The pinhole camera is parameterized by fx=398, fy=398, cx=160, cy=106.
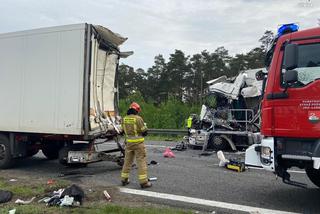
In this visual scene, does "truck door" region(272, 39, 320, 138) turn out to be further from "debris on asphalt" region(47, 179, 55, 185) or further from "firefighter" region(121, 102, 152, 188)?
"debris on asphalt" region(47, 179, 55, 185)

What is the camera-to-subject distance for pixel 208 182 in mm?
7930

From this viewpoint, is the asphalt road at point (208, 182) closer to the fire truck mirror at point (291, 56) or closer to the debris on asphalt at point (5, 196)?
the debris on asphalt at point (5, 196)

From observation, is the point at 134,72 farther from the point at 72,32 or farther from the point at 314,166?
the point at 314,166

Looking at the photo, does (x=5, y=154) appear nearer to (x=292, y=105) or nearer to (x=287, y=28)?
(x=292, y=105)

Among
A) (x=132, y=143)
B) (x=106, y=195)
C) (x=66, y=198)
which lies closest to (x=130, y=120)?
(x=132, y=143)

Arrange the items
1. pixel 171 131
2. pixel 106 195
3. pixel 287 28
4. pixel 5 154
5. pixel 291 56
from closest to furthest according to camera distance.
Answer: pixel 291 56, pixel 287 28, pixel 106 195, pixel 5 154, pixel 171 131

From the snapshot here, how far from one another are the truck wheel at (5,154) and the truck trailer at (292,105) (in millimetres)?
6185

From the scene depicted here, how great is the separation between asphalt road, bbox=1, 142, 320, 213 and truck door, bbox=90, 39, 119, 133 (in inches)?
46.2

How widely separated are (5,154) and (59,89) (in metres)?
2.34

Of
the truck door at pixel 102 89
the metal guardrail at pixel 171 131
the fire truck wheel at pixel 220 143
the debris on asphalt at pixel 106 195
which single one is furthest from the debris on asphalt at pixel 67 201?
the metal guardrail at pixel 171 131

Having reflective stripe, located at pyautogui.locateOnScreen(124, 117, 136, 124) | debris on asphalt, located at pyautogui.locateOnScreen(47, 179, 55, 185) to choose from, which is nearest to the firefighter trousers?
reflective stripe, located at pyautogui.locateOnScreen(124, 117, 136, 124)

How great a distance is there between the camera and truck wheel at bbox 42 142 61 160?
1025 cm

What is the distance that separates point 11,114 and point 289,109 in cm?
647

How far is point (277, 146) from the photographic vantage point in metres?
5.89
